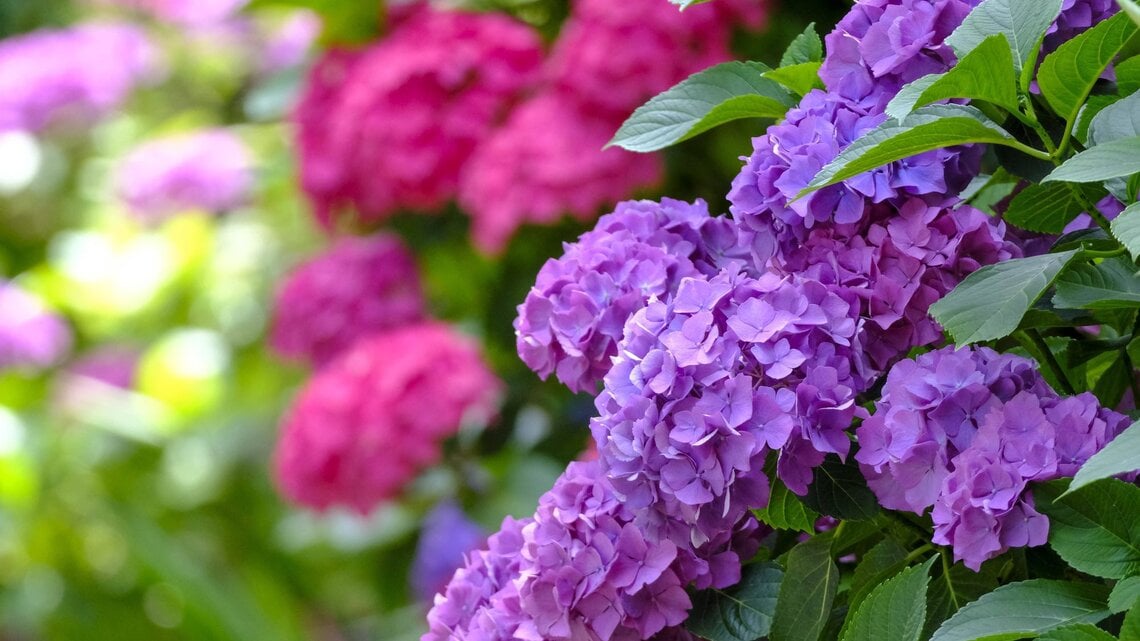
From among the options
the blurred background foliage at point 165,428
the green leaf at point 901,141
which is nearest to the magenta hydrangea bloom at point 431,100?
the blurred background foliage at point 165,428

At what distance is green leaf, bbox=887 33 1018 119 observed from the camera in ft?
1.15

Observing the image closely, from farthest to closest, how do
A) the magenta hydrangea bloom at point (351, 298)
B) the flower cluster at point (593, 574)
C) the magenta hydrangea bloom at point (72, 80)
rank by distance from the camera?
the magenta hydrangea bloom at point (72, 80) → the magenta hydrangea bloom at point (351, 298) → the flower cluster at point (593, 574)

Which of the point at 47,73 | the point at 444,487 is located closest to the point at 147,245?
the point at 47,73

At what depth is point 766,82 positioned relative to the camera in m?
0.45

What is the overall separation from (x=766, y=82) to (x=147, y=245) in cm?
149

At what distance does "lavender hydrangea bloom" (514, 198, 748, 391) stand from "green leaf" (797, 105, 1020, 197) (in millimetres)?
80

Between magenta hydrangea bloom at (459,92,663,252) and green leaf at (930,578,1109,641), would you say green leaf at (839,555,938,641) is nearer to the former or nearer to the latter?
green leaf at (930,578,1109,641)

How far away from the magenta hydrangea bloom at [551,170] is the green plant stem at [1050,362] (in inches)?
21.0

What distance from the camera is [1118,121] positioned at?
0.38 m

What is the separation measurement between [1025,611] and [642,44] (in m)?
0.63

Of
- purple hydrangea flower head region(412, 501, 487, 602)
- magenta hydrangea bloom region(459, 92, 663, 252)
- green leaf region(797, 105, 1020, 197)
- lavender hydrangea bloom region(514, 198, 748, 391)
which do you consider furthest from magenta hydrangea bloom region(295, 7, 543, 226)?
green leaf region(797, 105, 1020, 197)

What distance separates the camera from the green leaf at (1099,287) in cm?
38

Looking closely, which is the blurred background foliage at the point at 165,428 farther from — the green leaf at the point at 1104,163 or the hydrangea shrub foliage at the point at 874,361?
the green leaf at the point at 1104,163

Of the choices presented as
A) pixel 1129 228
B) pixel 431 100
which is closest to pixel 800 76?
pixel 1129 228
